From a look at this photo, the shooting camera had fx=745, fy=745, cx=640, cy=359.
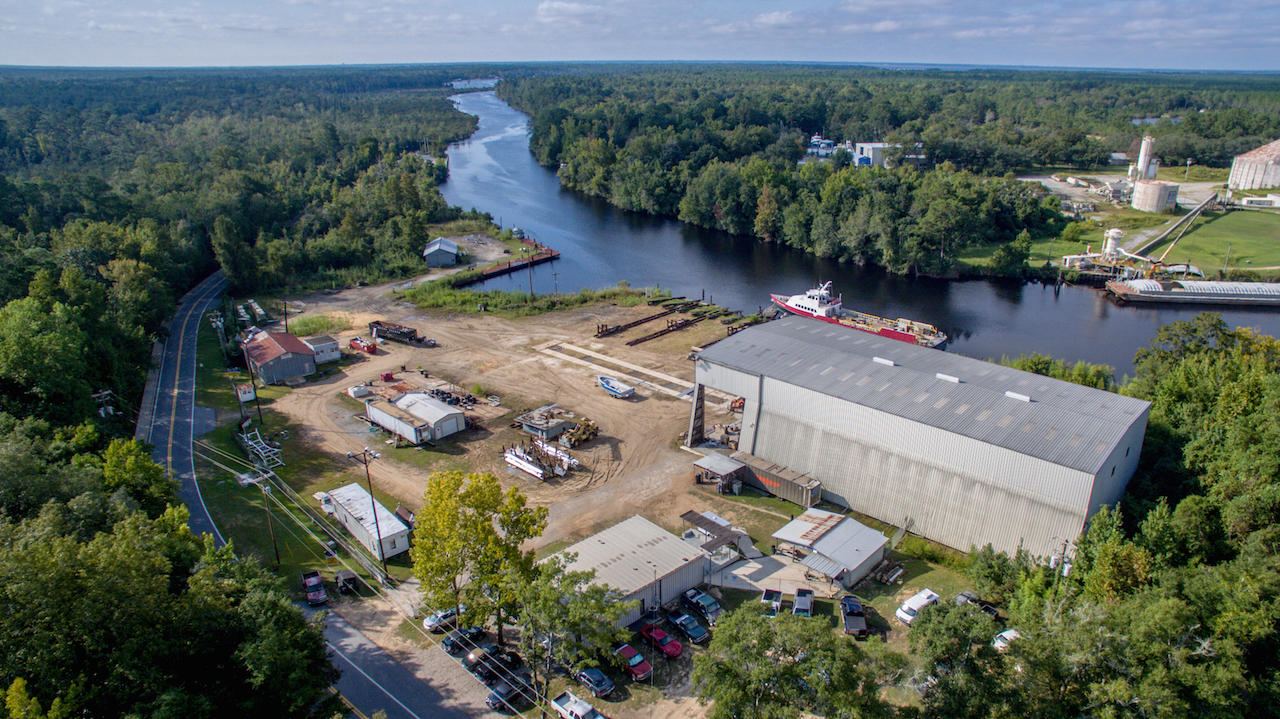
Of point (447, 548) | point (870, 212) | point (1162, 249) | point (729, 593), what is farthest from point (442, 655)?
point (1162, 249)

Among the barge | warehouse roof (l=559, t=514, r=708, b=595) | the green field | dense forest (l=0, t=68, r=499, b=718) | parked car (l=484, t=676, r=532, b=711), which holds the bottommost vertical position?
parked car (l=484, t=676, r=532, b=711)

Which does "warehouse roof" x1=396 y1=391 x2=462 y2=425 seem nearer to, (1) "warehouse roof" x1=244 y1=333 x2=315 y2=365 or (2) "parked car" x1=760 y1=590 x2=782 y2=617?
(1) "warehouse roof" x1=244 y1=333 x2=315 y2=365

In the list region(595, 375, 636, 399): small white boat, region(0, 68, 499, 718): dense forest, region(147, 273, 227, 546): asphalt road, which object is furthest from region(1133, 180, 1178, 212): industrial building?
region(147, 273, 227, 546): asphalt road

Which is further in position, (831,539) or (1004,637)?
(831,539)

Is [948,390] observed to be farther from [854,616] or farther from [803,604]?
[803,604]

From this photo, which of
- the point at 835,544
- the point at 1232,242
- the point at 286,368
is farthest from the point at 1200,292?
the point at 286,368

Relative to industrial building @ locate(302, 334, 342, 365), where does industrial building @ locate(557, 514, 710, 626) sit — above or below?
above
